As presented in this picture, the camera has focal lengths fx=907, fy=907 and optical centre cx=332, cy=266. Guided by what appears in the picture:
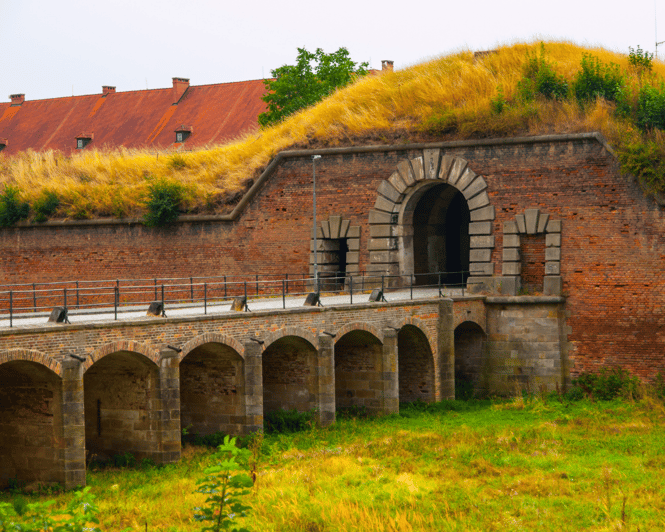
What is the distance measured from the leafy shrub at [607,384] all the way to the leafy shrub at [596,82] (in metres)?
8.42

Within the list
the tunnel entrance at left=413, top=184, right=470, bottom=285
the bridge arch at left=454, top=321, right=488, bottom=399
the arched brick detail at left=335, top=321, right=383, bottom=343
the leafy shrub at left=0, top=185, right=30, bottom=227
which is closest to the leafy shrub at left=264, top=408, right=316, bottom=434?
the arched brick detail at left=335, top=321, right=383, bottom=343

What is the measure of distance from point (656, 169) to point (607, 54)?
7398 millimetres

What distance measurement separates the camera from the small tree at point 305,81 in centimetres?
4381

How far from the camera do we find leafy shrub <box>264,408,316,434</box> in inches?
863

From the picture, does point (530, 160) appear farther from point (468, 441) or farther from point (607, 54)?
point (468, 441)

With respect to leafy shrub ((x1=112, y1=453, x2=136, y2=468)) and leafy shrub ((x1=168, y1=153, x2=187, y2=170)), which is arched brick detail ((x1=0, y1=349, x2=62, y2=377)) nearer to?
leafy shrub ((x1=112, y1=453, x2=136, y2=468))

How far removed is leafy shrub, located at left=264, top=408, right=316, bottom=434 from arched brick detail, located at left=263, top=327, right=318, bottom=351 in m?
1.72

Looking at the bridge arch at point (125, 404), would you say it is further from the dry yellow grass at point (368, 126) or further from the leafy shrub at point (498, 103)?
the leafy shrub at point (498, 103)

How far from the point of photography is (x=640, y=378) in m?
25.8

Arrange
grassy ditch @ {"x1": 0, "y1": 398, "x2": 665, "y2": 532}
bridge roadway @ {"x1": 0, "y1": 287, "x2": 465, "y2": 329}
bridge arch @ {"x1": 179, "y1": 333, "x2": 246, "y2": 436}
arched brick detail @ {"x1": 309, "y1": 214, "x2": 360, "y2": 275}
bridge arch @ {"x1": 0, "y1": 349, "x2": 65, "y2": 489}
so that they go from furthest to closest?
arched brick detail @ {"x1": 309, "y1": 214, "x2": 360, "y2": 275} → bridge arch @ {"x1": 179, "y1": 333, "x2": 246, "y2": 436} → bridge roadway @ {"x1": 0, "y1": 287, "x2": 465, "y2": 329} → bridge arch @ {"x1": 0, "y1": 349, "x2": 65, "y2": 489} → grassy ditch @ {"x1": 0, "y1": 398, "x2": 665, "y2": 532}

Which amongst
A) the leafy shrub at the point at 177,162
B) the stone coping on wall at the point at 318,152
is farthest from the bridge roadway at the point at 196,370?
the leafy shrub at the point at 177,162

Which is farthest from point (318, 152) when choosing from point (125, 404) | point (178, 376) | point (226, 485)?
point (226, 485)

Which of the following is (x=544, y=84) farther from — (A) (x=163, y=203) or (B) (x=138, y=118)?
(B) (x=138, y=118)

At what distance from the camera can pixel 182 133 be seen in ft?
164
